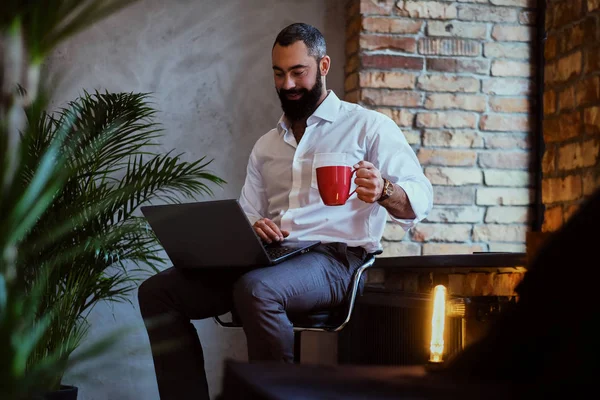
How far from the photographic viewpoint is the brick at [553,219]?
77.2 inches

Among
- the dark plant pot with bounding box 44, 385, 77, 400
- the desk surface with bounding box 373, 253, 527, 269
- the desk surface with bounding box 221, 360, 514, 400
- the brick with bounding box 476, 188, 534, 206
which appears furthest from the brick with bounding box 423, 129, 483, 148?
the desk surface with bounding box 221, 360, 514, 400

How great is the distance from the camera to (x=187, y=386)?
2.18m

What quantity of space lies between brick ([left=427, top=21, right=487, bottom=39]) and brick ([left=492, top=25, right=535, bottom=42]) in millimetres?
57

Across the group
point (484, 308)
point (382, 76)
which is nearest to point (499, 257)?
point (484, 308)

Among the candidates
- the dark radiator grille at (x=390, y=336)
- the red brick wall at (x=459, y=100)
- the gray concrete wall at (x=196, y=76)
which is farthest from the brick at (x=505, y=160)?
the dark radiator grille at (x=390, y=336)

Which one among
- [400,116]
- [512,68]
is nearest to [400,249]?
[400,116]

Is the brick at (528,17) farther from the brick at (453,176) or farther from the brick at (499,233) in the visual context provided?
the brick at (499,233)

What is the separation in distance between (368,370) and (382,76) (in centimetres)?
244

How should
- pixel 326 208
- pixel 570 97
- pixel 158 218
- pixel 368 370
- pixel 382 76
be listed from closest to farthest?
pixel 368 370, pixel 570 97, pixel 158 218, pixel 326 208, pixel 382 76

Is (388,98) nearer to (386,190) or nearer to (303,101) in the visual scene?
(303,101)

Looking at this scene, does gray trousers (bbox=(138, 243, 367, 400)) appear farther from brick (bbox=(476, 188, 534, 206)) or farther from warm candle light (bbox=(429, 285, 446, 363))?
brick (bbox=(476, 188, 534, 206))

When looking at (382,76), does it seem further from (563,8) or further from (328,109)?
(563,8)

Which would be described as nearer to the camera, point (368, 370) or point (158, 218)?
point (368, 370)

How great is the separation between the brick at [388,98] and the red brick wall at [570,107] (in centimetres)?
121
